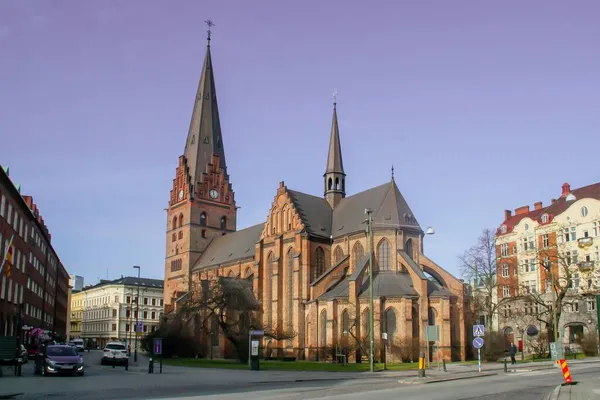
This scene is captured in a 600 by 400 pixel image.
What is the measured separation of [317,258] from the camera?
64625 millimetres

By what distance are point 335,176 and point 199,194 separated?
75.0 ft

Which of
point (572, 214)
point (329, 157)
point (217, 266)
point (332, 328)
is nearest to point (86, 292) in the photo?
point (217, 266)

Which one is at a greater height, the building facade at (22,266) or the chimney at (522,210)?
the chimney at (522,210)

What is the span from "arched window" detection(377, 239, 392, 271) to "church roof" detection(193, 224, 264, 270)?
19.6m

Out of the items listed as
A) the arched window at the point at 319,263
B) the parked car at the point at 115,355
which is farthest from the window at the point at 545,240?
the parked car at the point at 115,355

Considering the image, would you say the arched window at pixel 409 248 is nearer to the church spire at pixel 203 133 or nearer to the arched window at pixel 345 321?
the arched window at pixel 345 321

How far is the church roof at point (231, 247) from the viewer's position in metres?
77.1

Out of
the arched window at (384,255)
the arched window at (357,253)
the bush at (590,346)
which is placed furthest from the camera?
the arched window at (357,253)

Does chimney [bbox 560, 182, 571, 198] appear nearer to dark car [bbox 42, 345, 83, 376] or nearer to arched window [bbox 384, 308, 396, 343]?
arched window [bbox 384, 308, 396, 343]

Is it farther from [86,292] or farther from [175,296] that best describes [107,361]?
[86,292]

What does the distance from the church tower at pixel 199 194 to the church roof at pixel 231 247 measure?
2.00m

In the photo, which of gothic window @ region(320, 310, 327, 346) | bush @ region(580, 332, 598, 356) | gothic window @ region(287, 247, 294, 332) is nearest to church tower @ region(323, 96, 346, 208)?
gothic window @ region(287, 247, 294, 332)

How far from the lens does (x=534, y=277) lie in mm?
69500

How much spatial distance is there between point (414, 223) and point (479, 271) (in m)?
7.94
